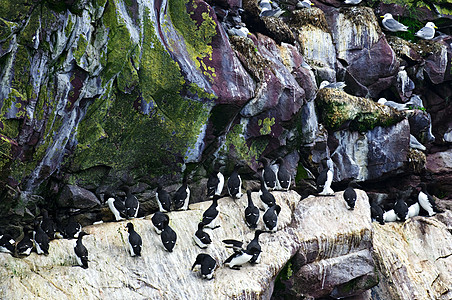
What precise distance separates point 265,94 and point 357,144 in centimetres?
376

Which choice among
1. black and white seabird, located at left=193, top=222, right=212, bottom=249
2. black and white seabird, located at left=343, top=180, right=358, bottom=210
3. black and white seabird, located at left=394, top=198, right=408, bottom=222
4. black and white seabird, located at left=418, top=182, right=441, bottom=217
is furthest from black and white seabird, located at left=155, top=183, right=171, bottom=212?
black and white seabird, located at left=418, top=182, right=441, bottom=217

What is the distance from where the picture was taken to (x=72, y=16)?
10266 millimetres

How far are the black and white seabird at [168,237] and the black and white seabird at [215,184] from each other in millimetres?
2169

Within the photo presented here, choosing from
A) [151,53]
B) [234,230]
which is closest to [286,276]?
[234,230]

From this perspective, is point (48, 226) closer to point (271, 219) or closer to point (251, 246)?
point (251, 246)

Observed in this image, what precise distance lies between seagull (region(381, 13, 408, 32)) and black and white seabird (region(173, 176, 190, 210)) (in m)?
9.52

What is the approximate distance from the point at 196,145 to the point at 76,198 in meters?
2.78

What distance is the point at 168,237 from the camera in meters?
10.6

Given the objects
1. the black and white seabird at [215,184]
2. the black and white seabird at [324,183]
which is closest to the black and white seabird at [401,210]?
the black and white seabird at [324,183]

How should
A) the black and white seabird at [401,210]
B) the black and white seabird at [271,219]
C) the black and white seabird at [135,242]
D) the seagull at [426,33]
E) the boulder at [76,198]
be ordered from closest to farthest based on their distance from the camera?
the black and white seabird at [135,242] < the black and white seabird at [271,219] < the boulder at [76,198] < the black and white seabird at [401,210] < the seagull at [426,33]

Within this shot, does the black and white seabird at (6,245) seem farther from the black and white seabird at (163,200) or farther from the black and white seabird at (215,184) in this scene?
the black and white seabird at (215,184)

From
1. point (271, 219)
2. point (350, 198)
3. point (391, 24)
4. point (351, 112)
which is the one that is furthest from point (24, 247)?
point (391, 24)

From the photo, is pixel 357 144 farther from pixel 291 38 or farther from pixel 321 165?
pixel 291 38

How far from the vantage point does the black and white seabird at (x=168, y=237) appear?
34.8ft
